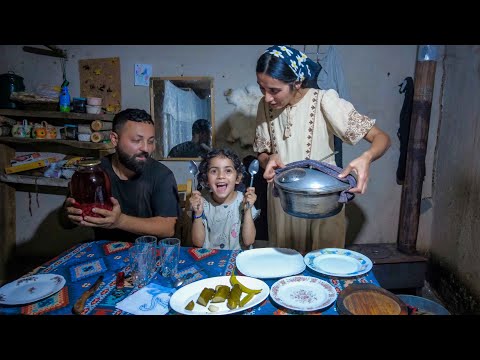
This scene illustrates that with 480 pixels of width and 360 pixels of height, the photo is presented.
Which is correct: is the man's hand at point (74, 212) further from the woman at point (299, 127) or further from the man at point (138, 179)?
the woman at point (299, 127)

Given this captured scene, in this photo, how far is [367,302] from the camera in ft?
3.98

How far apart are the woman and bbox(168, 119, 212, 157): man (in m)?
0.96

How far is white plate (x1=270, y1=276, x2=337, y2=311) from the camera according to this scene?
120cm

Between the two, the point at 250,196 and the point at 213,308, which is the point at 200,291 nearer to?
the point at 213,308

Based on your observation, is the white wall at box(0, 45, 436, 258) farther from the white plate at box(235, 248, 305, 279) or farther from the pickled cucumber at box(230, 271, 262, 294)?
the pickled cucumber at box(230, 271, 262, 294)

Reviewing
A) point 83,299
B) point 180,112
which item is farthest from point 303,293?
point 180,112

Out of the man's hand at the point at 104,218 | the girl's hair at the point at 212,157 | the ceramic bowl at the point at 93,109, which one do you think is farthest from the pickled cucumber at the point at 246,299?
the ceramic bowl at the point at 93,109

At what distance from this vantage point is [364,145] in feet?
10.4

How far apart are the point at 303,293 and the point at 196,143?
7.32ft

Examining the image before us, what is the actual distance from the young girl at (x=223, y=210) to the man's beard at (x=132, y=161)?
39 cm

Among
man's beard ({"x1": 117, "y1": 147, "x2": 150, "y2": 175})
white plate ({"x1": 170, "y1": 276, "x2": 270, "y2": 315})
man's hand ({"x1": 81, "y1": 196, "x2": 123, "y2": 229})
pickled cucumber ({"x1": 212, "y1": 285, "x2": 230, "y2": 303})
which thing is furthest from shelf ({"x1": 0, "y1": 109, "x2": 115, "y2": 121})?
pickled cucumber ({"x1": 212, "y1": 285, "x2": 230, "y2": 303})

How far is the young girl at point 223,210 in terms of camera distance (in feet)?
6.96

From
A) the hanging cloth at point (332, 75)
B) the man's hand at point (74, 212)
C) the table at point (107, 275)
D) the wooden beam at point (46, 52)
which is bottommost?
the table at point (107, 275)

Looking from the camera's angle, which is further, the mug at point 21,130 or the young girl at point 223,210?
the mug at point 21,130
